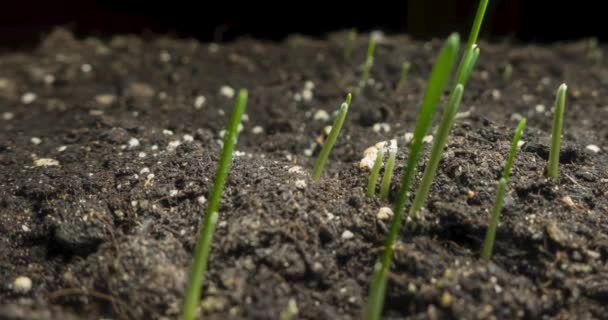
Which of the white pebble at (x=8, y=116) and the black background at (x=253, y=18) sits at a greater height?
the black background at (x=253, y=18)

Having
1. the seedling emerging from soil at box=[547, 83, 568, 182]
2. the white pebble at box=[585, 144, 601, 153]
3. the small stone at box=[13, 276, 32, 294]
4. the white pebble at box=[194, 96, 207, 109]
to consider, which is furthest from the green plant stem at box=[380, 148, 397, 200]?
the white pebble at box=[194, 96, 207, 109]

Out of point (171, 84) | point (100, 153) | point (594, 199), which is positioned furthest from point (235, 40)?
point (594, 199)

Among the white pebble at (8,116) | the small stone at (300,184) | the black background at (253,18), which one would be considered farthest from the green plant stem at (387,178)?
the black background at (253,18)

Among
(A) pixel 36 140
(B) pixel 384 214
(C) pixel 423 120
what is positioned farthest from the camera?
(A) pixel 36 140

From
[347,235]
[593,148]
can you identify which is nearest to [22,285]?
[347,235]

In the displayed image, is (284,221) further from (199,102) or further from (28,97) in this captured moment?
(28,97)

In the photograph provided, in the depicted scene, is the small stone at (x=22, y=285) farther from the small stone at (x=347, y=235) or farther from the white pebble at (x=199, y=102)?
the white pebble at (x=199, y=102)

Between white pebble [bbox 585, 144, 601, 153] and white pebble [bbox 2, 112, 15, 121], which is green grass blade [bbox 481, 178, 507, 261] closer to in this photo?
white pebble [bbox 585, 144, 601, 153]

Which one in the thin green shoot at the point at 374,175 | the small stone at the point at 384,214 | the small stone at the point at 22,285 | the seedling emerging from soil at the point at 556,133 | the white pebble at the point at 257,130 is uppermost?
the seedling emerging from soil at the point at 556,133
